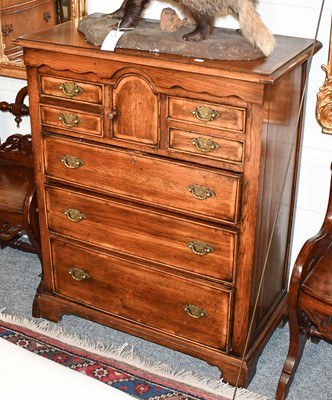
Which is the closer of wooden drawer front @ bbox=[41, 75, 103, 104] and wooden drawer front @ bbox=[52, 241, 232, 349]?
wooden drawer front @ bbox=[41, 75, 103, 104]

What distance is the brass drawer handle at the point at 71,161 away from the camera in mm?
2744

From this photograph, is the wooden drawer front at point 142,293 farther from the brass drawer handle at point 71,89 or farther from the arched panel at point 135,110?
the brass drawer handle at point 71,89

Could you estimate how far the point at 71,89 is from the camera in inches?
103

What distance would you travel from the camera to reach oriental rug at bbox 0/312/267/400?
273 centimetres

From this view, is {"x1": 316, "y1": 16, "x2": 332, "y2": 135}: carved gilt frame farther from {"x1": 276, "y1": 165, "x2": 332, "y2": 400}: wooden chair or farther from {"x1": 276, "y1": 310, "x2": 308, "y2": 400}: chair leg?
{"x1": 276, "y1": 310, "x2": 308, "y2": 400}: chair leg

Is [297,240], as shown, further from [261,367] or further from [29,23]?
[29,23]

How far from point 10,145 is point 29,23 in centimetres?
68

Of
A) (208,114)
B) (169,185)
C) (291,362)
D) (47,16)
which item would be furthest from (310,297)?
(47,16)

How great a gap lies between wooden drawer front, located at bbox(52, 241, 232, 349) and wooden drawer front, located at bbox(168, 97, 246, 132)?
2.24ft

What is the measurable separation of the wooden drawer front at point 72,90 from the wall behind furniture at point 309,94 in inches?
25.5

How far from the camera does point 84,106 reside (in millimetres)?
2619

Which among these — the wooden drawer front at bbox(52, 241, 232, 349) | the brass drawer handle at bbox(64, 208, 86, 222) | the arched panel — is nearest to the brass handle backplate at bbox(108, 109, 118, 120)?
the arched panel

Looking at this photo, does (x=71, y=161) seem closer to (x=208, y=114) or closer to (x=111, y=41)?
(x=111, y=41)

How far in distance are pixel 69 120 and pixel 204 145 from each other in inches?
24.4
